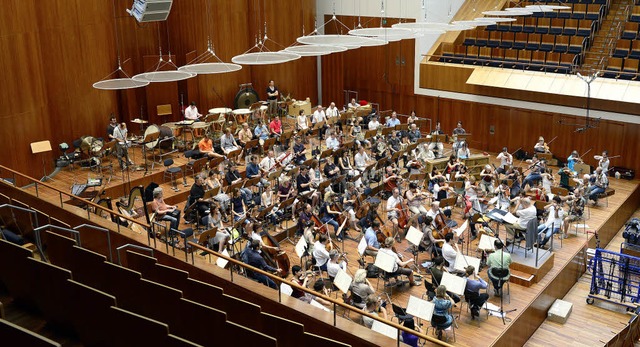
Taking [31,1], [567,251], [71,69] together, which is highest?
[31,1]

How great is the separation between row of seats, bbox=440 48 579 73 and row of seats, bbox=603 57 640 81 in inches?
37.0

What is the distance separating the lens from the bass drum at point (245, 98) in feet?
66.4

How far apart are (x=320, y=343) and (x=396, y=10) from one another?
16538 mm

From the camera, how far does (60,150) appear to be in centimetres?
1595

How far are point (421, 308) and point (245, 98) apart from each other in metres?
13.2

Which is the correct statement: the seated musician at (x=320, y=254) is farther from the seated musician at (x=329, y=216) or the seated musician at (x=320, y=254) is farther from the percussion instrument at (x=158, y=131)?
the percussion instrument at (x=158, y=131)

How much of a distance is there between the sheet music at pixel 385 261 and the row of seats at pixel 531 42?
11893mm

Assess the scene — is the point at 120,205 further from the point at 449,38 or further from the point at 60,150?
the point at 449,38

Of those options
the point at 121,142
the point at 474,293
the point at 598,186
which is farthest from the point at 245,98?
the point at 474,293

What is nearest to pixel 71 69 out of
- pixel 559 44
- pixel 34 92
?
pixel 34 92

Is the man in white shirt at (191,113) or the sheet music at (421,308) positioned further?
the man in white shirt at (191,113)

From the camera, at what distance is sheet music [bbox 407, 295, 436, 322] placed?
324 inches

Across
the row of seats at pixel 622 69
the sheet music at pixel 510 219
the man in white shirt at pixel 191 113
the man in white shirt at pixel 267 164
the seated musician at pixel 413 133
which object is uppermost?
the row of seats at pixel 622 69

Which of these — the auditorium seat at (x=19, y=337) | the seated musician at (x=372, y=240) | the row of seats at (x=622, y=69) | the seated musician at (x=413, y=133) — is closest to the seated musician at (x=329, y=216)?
the seated musician at (x=372, y=240)
